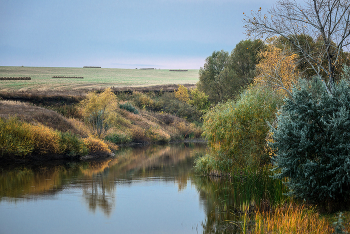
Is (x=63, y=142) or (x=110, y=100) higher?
(x=110, y=100)

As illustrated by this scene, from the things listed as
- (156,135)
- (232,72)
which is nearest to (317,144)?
(156,135)

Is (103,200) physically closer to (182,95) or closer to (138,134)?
(138,134)

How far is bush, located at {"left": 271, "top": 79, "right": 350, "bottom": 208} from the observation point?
924 centimetres

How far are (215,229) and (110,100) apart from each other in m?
23.7

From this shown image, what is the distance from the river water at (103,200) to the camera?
37.7 ft

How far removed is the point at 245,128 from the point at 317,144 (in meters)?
8.15

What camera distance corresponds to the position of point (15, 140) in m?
22.6

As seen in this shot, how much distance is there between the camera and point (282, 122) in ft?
32.7

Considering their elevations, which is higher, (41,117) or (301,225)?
(41,117)

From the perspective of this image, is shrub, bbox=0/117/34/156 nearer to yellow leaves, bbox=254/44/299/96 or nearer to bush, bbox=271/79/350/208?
yellow leaves, bbox=254/44/299/96

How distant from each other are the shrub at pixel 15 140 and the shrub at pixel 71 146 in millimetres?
2518

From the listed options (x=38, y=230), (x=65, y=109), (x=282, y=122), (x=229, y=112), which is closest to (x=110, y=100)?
(x=65, y=109)

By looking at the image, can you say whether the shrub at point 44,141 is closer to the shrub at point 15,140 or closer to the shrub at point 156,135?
the shrub at point 15,140

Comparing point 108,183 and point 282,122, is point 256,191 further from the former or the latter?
point 108,183
